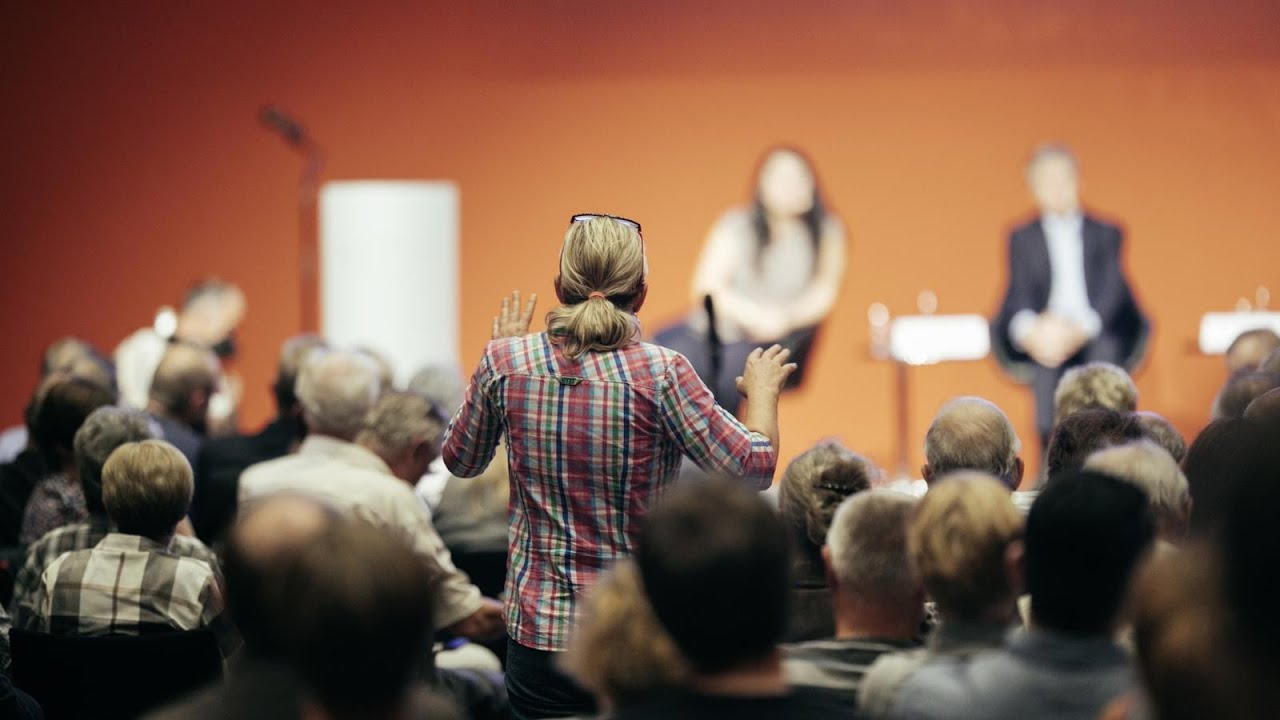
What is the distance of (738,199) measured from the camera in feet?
Result: 26.2

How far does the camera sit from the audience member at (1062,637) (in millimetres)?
1673

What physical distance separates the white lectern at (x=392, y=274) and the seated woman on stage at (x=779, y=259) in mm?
1331

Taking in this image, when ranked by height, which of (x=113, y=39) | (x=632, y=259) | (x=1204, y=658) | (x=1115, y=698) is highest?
(x=113, y=39)

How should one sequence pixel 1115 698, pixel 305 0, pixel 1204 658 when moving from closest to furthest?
1. pixel 1204 658
2. pixel 1115 698
3. pixel 305 0

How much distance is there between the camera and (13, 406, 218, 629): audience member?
2.78 meters

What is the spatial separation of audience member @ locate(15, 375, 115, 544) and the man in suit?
16.9ft

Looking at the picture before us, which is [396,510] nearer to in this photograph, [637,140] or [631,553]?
[631,553]

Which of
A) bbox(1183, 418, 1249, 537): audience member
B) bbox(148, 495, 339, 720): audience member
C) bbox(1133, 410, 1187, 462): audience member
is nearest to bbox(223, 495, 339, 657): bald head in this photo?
bbox(148, 495, 339, 720): audience member

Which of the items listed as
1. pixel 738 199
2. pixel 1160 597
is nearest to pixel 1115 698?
pixel 1160 597

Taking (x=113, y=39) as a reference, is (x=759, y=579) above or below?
below

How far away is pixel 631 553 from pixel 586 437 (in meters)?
0.21

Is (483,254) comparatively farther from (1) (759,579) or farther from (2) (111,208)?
(1) (759,579)

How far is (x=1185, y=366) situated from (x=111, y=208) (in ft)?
20.5

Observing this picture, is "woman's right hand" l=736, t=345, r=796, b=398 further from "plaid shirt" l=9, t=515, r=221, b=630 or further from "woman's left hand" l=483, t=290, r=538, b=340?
"plaid shirt" l=9, t=515, r=221, b=630
